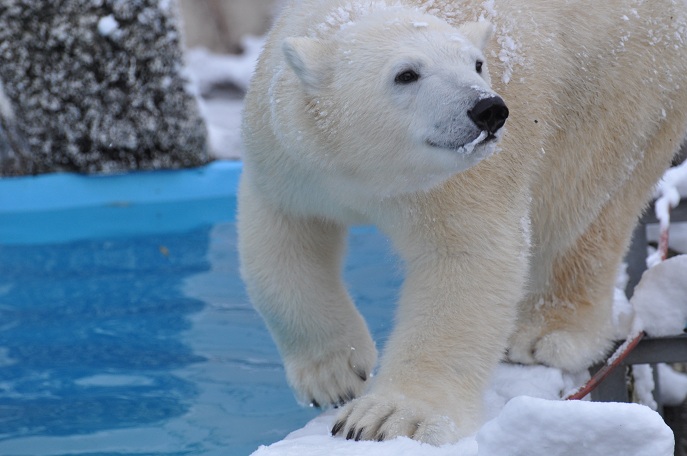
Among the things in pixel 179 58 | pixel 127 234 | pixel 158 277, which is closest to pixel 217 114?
pixel 179 58

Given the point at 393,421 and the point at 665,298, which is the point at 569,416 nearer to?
the point at 393,421

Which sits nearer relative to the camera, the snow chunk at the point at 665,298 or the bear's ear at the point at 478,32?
the bear's ear at the point at 478,32

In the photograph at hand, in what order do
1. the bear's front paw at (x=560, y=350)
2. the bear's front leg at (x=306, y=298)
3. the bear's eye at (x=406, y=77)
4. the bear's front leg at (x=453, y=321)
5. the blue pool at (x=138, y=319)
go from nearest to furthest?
the bear's eye at (x=406, y=77)
the bear's front leg at (x=453, y=321)
the bear's front leg at (x=306, y=298)
the bear's front paw at (x=560, y=350)
the blue pool at (x=138, y=319)

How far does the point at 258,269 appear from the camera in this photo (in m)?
2.73

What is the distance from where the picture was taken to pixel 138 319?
4.38 meters

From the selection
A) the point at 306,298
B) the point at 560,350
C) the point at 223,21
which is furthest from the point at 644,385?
the point at 223,21

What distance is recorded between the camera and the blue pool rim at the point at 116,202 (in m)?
6.05

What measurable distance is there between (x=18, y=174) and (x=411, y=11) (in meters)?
4.77

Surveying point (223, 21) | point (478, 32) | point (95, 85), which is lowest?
point (223, 21)

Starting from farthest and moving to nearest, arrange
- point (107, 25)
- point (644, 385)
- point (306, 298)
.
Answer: point (107, 25)
point (644, 385)
point (306, 298)

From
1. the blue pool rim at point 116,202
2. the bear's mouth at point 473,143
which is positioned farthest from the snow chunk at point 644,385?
the blue pool rim at point 116,202

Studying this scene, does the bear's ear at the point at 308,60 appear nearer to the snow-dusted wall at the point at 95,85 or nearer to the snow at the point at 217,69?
the snow-dusted wall at the point at 95,85

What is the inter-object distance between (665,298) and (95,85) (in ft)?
14.1

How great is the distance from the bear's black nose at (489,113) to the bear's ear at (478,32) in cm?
31
